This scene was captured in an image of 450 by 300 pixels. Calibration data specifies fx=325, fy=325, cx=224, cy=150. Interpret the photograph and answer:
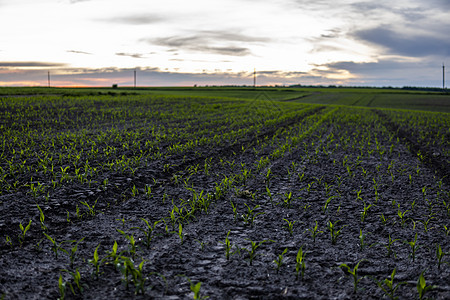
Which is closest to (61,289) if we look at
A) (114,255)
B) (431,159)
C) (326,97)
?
(114,255)

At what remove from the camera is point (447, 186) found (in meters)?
7.33

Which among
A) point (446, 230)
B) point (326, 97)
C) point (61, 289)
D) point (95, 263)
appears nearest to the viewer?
point (61, 289)

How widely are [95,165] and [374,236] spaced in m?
6.22

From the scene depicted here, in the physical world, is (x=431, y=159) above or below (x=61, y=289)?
above

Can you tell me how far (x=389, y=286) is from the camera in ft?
10.8

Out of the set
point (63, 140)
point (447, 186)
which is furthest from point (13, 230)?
point (447, 186)

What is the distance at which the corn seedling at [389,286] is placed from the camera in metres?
3.28

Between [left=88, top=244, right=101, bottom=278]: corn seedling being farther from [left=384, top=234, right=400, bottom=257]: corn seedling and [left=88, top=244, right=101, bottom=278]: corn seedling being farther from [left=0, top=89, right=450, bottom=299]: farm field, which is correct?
[left=384, top=234, right=400, bottom=257]: corn seedling

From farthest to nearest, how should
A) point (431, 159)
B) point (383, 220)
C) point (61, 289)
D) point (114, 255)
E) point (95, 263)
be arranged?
point (431, 159), point (383, 220), point (114, 255), point (95, 263), point (61, 289)

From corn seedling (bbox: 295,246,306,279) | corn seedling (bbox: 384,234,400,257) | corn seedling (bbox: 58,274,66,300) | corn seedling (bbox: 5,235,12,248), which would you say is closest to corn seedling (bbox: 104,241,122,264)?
corn seedling (bbox: 58,274,66,300)

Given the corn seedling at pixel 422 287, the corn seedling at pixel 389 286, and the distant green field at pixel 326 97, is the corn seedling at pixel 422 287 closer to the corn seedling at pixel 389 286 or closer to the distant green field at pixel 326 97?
the corn seedling at pixel 389 286

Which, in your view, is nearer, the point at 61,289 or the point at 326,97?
the point at 61,289

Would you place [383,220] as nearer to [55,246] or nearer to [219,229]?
[219,229]

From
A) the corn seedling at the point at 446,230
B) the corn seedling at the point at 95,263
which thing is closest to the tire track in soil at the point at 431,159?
the corn seedling at the point at 446,230
